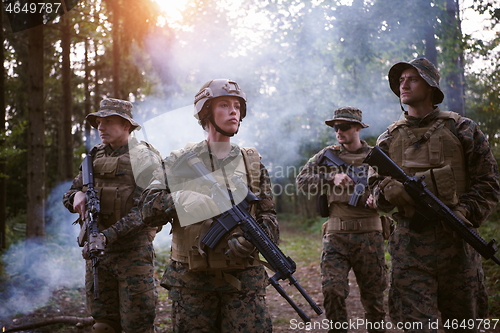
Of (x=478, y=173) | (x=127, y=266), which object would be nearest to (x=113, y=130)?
(x=127, y=266)

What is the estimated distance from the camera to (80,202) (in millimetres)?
4074

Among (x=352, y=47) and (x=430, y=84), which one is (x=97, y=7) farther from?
(x=430, y=84)

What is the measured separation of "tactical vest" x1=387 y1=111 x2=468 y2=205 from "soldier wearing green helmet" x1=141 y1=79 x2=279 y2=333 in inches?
51.2

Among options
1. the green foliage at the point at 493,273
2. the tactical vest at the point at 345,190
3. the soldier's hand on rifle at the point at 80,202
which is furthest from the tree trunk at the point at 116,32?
the green foliage at the point at 493,273

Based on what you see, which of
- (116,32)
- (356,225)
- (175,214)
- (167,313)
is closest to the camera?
(175,214)

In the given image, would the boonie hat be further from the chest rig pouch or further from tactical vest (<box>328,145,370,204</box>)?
the chest rig pouch

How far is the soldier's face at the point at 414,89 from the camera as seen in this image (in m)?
3.56

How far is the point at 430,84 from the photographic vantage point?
3.47 m

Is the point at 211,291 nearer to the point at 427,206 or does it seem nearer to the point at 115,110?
the point at 427,206

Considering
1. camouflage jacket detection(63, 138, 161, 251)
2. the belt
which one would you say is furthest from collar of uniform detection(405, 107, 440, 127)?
camouflage jacket detection(63, 138, 161, 251)

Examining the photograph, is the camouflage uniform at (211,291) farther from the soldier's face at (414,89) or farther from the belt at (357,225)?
the belt at (357,225)

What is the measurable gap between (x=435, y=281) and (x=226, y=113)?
2.17 m

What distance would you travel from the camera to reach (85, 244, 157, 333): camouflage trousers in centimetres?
388

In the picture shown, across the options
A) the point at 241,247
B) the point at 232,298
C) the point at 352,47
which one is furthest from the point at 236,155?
the point at 352,47
